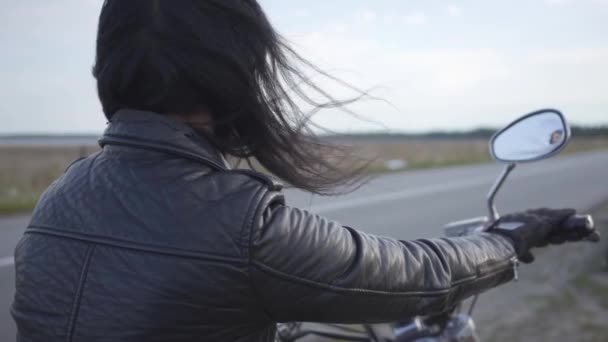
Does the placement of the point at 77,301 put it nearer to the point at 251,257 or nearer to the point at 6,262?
the point at 251,257

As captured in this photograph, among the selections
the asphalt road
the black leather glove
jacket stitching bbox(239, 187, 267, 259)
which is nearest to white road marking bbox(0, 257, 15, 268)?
the asphalt road

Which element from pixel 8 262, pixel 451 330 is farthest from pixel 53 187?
pixel 8 262

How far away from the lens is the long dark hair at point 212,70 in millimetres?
1273

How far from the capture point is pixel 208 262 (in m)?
1.13

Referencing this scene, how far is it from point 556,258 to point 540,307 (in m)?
1.43

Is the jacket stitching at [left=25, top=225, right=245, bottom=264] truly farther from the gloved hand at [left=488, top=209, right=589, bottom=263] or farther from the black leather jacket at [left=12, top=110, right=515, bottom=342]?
the gloved hand at [left=488, top=209, right=589, bottom=263]

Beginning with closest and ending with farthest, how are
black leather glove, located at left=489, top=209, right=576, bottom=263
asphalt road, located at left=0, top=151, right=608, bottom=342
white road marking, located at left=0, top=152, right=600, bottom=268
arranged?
black leather glove, located at left=489, top=209, right=576, bottom=263 < asphalt road, located at left=0, top=151, right=608, bottom=342 < white road marking, located at left=0, top=152, right=600, bottom=268

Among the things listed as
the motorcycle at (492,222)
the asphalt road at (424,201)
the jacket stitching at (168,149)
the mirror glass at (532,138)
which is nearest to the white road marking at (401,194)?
the asphalt road at (424,201)

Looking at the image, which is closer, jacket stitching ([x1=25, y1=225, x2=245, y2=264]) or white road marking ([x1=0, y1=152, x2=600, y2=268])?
jacket stitching ([x1=25, y1=225, x2=245, y2=264])

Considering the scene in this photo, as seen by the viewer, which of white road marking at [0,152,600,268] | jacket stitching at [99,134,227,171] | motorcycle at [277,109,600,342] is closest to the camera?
jacket stitching at [99,134,227,171]

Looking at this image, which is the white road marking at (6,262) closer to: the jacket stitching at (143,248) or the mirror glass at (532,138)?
the mirror glass at (532,138)

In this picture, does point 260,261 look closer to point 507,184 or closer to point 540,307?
point 540,307

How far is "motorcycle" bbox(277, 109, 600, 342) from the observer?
5.97 feet

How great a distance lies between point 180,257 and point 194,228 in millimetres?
55
